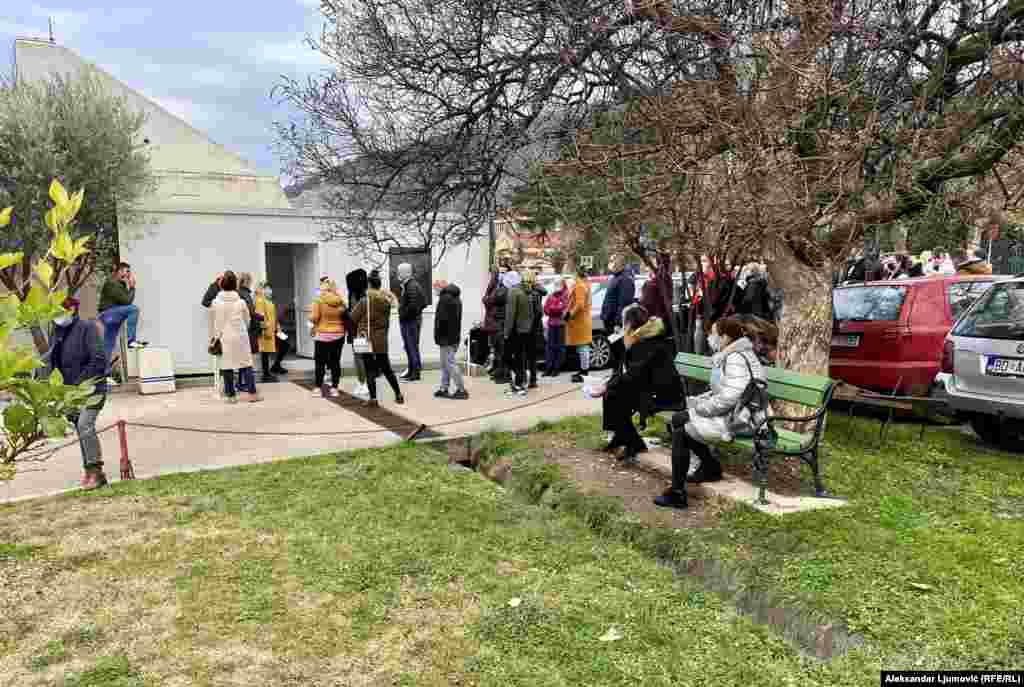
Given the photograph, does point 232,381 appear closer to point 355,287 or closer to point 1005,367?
point 355,287

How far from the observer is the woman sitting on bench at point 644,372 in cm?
614

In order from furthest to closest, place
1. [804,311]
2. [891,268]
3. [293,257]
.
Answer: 1. [891,268]
2. [293,257]
3. [804,311]

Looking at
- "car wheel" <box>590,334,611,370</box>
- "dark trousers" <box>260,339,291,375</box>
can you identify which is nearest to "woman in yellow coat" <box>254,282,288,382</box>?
"dark trousers" <box>260,339,291,375</box>

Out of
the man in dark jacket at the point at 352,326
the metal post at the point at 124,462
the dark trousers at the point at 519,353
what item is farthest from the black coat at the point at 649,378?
the man in dark jacket at the point at 352,326

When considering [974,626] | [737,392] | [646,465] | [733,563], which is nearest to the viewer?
[974,626]

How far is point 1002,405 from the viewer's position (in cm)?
627

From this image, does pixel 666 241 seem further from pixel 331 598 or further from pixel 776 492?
pixel 331 598

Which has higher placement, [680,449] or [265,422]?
[680,449]

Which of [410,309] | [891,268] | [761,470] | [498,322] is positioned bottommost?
[761,470]

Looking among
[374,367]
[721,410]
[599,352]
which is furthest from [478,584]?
[599,352]

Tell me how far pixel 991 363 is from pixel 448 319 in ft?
20.6

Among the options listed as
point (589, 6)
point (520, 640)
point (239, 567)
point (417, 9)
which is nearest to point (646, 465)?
point (520, 640)

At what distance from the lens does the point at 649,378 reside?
617 centimetres

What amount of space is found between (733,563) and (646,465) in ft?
6.52
